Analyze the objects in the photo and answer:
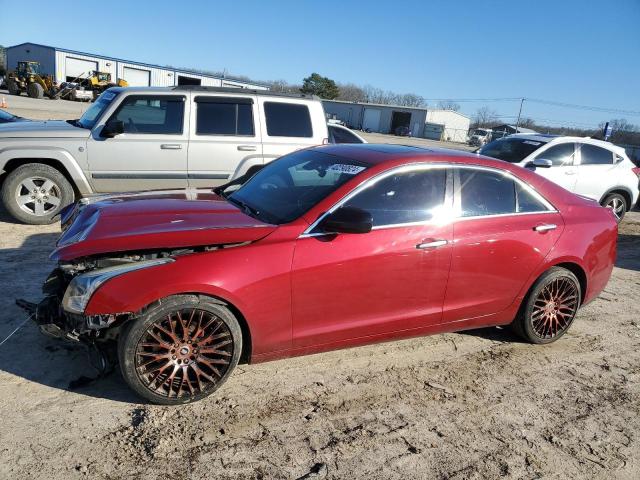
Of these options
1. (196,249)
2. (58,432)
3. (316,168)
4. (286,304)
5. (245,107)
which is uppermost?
(245,107)

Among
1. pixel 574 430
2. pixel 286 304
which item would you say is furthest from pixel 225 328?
pixel 574 430

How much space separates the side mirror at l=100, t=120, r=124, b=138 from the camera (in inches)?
268

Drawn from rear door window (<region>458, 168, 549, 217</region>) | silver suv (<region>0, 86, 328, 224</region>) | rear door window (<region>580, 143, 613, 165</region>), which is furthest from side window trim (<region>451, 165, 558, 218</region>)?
rear door window (<region>580, 143, 613, 165</region>)

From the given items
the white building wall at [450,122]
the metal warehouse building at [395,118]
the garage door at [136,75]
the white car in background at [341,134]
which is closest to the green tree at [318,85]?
the metal warehouse building at [395,118]

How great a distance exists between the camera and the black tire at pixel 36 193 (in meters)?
6.69

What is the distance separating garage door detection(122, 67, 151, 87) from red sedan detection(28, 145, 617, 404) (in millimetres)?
61623

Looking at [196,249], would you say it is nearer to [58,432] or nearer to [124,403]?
[124,403]

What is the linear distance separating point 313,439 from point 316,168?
210 cm

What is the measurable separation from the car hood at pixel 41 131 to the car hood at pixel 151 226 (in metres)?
3.24

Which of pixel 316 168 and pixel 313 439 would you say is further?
pixel 316 168

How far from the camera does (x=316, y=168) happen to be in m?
4.12

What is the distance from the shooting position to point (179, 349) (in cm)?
316

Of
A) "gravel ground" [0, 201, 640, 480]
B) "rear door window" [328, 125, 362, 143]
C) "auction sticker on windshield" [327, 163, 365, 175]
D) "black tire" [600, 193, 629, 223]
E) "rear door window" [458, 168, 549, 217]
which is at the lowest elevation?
"gravel ground" [0, 201, 640, 480]

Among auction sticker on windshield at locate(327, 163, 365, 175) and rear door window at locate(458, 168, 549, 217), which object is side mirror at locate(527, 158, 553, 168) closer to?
rear door window at locate(458, 168, 549, 217)
